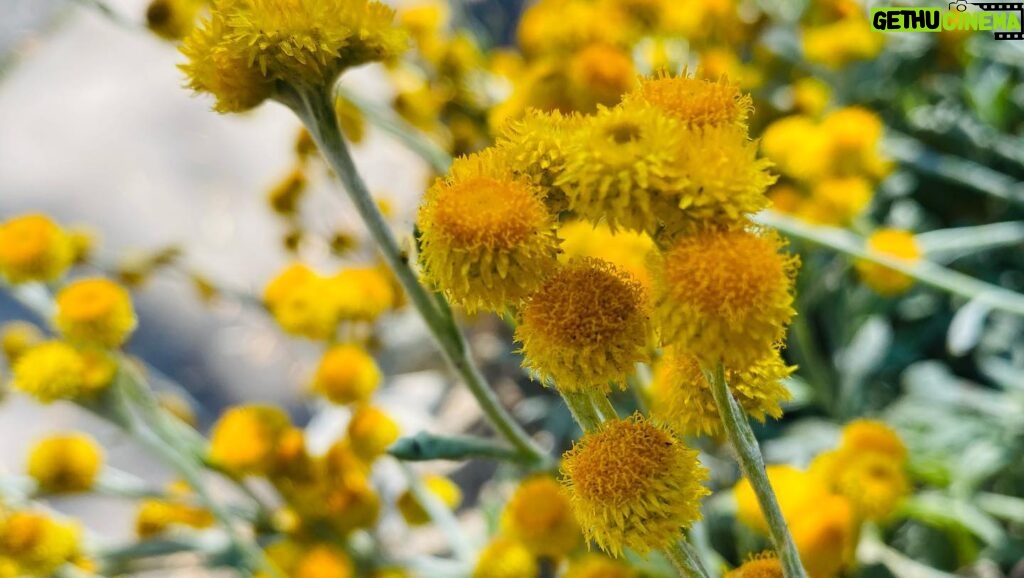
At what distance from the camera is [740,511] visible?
4.02 ft

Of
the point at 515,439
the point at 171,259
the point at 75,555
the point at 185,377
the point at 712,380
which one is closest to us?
the point at 712,380

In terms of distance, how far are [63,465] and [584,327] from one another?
122 centimetres

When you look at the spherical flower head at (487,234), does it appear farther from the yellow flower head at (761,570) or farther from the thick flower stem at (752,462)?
the yellow flower head at (761,570)

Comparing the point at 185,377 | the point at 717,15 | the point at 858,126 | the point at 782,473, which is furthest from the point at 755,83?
the point at 185,377

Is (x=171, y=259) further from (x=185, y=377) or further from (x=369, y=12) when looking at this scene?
(x=369, y=12)

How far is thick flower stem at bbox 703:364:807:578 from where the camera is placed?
25.4 inches

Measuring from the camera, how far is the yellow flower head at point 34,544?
143cm

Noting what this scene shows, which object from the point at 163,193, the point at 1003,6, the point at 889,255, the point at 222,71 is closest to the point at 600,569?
the point at 222,71

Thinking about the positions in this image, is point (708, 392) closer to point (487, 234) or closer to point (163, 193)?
point (487, 234)

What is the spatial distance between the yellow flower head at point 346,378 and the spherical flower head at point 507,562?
0.36 metres

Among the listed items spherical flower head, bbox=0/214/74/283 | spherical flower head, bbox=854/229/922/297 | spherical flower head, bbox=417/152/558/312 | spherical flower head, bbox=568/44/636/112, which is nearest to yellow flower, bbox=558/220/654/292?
spherical flower head, bbox=568/44/636/112

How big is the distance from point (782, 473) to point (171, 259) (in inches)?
53.5

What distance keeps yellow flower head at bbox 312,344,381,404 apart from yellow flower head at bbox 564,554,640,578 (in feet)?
1.62

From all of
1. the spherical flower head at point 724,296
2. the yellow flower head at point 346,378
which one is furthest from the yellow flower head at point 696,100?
the yellow flower head at point 346,378
